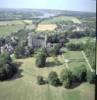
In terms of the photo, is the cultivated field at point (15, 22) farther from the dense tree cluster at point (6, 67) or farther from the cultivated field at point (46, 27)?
the dense tree cluster at point (6, 67)

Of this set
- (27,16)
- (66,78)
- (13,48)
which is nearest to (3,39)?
(13,48)

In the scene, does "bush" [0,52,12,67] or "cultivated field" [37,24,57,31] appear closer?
"bush" [0,52,12,67]

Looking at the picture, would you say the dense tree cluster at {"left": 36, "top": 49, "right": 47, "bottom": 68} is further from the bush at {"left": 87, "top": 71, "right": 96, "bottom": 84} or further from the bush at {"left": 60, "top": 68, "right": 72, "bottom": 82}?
the bush at {"left": 87, "top": 71, "right": 96, "bottom": 84}

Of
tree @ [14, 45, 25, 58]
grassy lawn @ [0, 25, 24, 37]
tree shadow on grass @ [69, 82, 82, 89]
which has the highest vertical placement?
grassy lawn @ [0, 25, 24, 37]

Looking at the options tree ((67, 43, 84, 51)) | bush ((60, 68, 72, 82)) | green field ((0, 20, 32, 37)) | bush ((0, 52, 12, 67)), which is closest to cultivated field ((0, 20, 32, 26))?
green field ((0, 20, 32, 37))

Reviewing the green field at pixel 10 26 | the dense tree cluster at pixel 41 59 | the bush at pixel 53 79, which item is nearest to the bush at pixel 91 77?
the bush at pixel 53 79

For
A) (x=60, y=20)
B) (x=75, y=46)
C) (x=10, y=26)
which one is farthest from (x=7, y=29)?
(x=75, y=46)

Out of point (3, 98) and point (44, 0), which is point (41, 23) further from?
point (3, 98)

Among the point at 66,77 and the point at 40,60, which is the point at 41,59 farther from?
the point at 66,77
